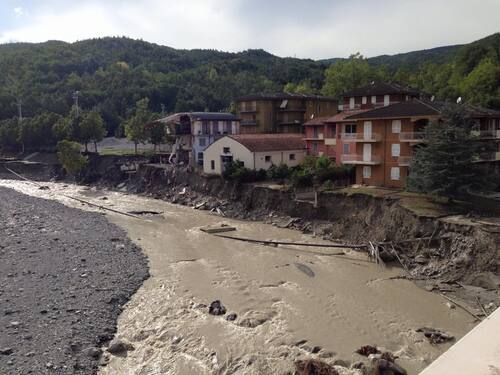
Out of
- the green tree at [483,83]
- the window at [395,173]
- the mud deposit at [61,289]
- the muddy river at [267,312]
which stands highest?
the green tree at [483,83]

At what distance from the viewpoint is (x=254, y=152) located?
44.9 metres

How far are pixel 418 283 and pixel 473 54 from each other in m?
65.5

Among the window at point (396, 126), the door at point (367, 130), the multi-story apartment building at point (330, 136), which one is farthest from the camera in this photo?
the multi-story apartment building at point (330, 136)

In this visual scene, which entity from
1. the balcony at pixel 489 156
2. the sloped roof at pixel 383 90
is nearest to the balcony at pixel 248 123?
the sloped roof at pixel 383 90

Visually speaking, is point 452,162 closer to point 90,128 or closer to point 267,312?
point 267,312

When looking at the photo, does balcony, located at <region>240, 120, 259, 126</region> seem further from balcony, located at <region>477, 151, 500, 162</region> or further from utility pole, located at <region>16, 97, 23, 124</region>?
utility pole, located at <region>16, 97, 23, 124</region>

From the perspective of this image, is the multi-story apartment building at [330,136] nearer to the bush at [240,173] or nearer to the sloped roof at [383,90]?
the sloped roof at [383,90]

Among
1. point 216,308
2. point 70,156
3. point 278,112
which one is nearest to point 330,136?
point 278,112

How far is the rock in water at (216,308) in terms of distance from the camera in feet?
65.6

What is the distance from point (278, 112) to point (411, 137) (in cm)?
3250

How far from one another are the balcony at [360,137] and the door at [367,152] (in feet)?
1.63

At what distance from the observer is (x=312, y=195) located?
122 feet

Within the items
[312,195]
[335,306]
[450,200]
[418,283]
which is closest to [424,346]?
[335,306]

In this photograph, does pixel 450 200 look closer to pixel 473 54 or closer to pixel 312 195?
pixel 312 195
